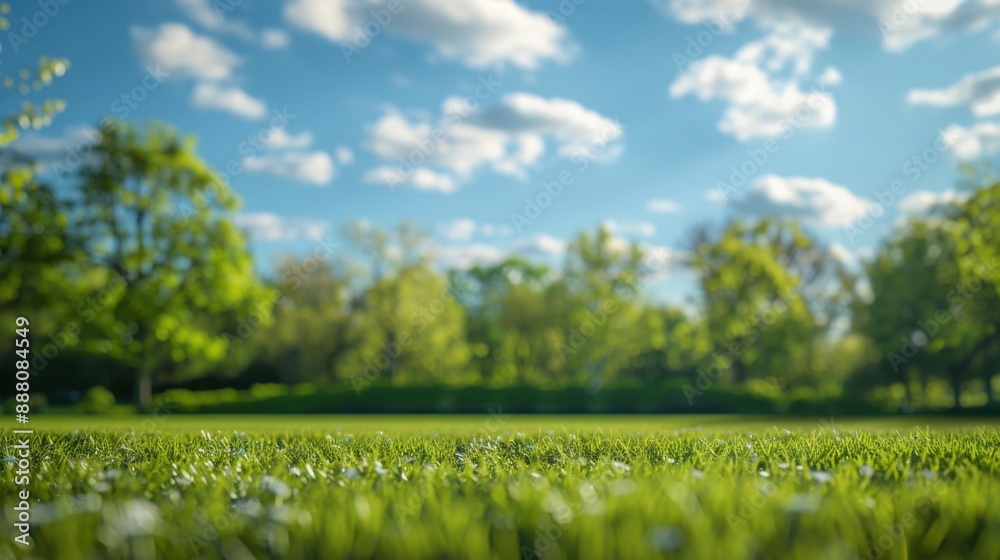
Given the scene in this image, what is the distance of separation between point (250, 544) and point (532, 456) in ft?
12.4

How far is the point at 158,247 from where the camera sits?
1171 inches

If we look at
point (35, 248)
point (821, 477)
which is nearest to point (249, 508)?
point (821, 477)

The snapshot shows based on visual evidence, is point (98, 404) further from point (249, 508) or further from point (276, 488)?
point (249, 508)

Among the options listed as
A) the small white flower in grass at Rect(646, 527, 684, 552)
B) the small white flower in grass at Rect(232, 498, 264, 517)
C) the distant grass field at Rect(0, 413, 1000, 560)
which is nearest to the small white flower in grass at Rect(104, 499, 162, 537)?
the distant grass field at Rect(0, 413, 1000, 560)

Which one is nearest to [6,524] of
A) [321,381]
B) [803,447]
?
[803,447]

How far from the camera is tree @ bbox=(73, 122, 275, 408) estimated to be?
29047 mm

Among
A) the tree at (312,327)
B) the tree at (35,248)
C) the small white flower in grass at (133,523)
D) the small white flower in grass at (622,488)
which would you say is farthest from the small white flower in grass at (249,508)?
the tree at (312,327)

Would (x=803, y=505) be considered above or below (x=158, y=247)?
below

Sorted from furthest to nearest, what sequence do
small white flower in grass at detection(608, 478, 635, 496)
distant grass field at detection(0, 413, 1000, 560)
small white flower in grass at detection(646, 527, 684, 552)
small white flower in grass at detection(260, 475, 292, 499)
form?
small white flower in grass at detection(260, 475, 292, 499)
small white flower in grass at detection(608, 478, 635, 496)
distant grass field at detection(0, 413, 1000, 560)
small white flower in grass at detection(646, 527, 684, 552)

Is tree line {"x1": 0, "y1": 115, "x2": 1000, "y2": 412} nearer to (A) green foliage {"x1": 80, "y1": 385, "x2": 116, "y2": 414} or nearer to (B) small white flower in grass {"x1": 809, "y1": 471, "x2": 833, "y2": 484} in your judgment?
(A) green foliage {"x1": 80, "y1": 385, "x2": 116, "y2": 414}

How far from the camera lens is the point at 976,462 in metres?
Result: 6.20

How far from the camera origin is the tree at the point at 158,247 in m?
29.0

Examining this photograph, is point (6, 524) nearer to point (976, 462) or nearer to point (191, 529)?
point (191, 529)

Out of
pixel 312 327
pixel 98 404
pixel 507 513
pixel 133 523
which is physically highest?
pixel 312 327
